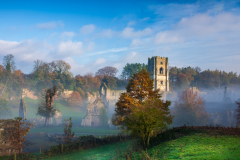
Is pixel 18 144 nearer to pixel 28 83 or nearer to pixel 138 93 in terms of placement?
pixel 138 93

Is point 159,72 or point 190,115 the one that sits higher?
point 159,72

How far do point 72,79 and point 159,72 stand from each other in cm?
3677

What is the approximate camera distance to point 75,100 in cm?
7088

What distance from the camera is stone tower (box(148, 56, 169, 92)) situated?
66.1 metres

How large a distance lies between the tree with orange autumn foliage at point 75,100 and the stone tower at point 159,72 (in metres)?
30.2

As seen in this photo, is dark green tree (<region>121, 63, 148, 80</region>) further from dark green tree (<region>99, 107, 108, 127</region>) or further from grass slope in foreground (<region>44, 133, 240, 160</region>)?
grass slope in foreground (<region>44, 133, 240, 160</region>)

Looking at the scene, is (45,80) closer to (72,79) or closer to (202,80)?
(72,79)

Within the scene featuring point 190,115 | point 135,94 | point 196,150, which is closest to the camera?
point 196,150

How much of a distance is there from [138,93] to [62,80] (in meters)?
61.8

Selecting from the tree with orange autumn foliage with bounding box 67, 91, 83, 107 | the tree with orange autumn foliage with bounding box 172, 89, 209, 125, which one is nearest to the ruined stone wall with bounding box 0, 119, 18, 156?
the tree with orange autumn foliage with bounding box 172, 89, 209, 125

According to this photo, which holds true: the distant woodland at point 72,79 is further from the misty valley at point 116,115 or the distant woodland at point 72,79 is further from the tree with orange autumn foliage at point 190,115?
the tree with orange autumn foliage at point 190,115

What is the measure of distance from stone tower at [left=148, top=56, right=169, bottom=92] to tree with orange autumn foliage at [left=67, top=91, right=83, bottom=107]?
30228mm

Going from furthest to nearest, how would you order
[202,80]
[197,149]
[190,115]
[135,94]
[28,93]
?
[202,80], [28,93], [190,115], [135,94], [197,149]

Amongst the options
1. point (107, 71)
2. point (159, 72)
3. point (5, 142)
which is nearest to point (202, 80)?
point (159, 72)
